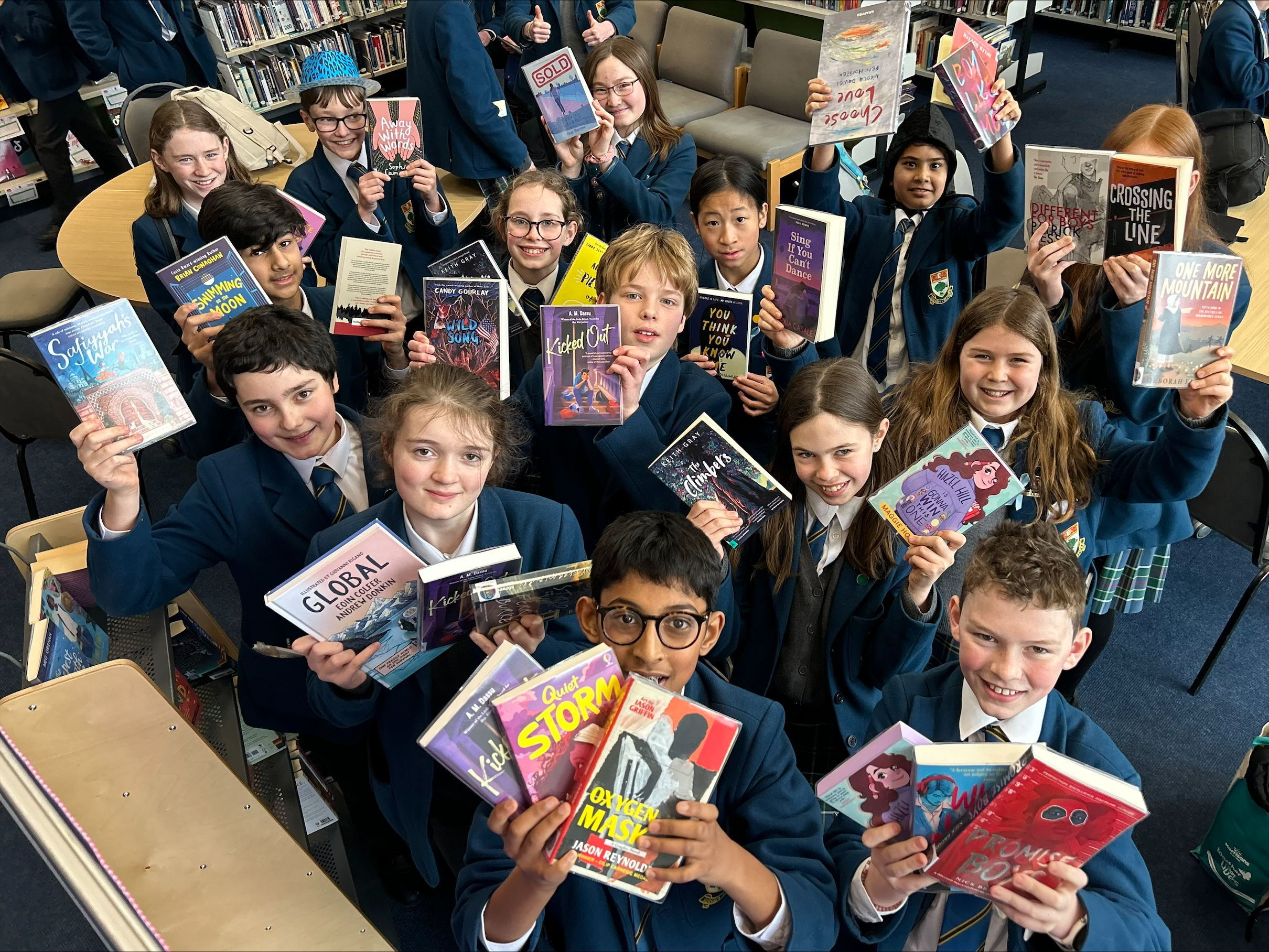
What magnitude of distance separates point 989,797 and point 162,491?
416cm

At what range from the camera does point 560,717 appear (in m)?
1.38

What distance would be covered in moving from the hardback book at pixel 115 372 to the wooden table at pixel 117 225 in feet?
6.66

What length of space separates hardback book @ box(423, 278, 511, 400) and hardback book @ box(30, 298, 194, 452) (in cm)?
77

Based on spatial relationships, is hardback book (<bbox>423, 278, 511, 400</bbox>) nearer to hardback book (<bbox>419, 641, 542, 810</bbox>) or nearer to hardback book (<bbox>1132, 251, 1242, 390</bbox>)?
hardback book (<bbox>419, 641, 542, 810</bbox>)

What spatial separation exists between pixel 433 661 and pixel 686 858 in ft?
3.06

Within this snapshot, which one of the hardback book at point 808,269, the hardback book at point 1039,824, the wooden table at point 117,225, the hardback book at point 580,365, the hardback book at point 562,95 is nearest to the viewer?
the hardback book at point 1039,824

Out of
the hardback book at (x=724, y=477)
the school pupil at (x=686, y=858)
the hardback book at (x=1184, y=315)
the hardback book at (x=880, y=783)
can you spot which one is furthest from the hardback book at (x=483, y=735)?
the hardback book at (x=1184, y=315)

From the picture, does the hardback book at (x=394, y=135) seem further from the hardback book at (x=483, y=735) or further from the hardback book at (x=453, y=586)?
the hardback book at (x=483, y=735)

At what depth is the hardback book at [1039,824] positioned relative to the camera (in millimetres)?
1300

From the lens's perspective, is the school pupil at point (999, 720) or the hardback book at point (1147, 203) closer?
the school pupil at point (999, 720)

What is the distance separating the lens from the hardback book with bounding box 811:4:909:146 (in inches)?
124

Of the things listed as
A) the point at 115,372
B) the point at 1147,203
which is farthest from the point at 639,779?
the point at 1147,203

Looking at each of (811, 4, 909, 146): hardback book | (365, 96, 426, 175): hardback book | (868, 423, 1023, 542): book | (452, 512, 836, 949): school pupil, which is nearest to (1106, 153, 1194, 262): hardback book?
(811, 4, 909, 146): hardback book

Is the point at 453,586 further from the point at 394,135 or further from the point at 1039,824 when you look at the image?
the point at 394,135
